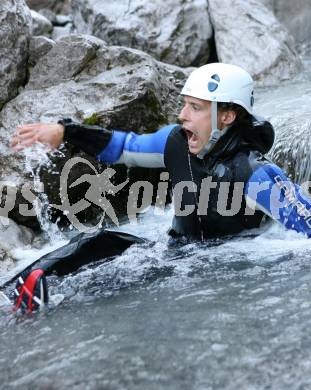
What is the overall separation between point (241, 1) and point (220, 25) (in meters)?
0.98

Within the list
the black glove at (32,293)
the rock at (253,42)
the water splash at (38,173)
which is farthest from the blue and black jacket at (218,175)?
the rock at (253,42)

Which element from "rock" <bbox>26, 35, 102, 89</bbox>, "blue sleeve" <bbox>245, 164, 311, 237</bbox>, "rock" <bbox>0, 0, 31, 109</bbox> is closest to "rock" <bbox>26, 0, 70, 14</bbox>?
"rock" <bbox>0, 0, 31, 109</bbox>

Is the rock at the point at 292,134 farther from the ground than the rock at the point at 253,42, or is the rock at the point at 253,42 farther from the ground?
the rock at the point at 253,42

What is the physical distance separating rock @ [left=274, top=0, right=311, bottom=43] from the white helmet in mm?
11116

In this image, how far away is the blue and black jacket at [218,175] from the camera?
12.7 ft

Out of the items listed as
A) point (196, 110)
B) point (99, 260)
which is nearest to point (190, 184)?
point (196, 110)

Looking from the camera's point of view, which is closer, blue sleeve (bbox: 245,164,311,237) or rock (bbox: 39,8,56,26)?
blue sleeve (bbox: 245,164,311,237)

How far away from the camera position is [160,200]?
22.7ft

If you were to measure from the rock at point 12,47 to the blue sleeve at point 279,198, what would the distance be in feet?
11.9

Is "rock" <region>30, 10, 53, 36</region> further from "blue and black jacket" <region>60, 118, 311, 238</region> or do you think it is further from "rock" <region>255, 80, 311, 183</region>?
"blue and black jacket" <region>60, 118, 311, 238</region>

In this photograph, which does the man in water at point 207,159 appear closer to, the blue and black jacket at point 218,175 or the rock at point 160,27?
the blue and black jacket at point 218,175

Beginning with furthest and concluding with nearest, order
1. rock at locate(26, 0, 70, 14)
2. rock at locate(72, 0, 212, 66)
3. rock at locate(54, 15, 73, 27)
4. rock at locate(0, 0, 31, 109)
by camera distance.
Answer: rock at locate(26, 0, 70, 14)
rock at locate(54, 15, 73, 27)
rock at locate(72, 0, 212, 66)
rock at locate(0, 0, 31, 109)

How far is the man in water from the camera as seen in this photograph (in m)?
3.88

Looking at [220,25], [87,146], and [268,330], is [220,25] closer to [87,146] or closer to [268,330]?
[87,146]
